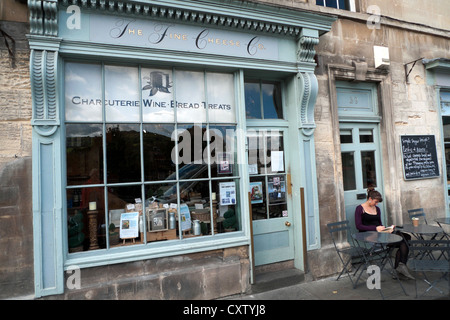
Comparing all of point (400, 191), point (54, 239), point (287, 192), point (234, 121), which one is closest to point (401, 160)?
point (400, 191)

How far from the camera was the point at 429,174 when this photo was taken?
6070mm

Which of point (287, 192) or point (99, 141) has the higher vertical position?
point (99, 141)

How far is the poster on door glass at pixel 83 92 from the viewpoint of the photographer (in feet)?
12.3

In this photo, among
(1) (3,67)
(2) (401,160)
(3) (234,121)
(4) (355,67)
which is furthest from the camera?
(2) (401,160)

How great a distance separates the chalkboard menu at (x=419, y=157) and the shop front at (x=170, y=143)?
2.38 metres

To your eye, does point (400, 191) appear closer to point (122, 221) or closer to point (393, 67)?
point (393, 67)

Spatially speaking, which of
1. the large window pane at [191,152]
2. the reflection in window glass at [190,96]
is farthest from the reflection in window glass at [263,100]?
the large window pane at [191,152]

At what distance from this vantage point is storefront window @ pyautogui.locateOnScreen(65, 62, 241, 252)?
12.4 ft

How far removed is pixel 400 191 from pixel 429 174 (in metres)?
0.96

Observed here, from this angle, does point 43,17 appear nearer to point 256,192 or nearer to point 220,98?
point 220,98

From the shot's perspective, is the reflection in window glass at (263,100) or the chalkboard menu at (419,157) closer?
the reflection in window glass at (263,100)

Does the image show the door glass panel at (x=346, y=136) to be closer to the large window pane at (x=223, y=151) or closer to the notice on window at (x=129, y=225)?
the large window pane at (x=223, y=151)

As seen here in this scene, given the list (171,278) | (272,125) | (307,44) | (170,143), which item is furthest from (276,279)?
(307,44)

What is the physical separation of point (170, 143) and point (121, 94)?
0.95 metres
